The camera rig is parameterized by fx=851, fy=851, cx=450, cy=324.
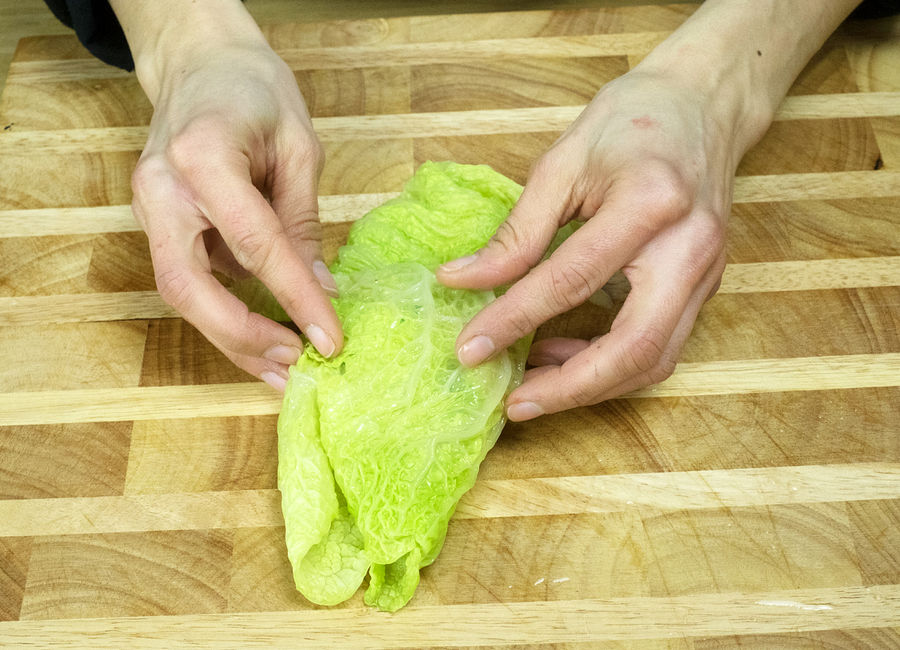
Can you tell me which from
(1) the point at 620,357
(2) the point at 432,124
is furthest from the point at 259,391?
(2) the point at 432,124

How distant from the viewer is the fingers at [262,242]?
2.07m

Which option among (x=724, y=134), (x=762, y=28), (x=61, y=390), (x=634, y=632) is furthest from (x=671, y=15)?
(x=61, y=390)

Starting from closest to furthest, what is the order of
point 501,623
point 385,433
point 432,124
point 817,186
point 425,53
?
1. point 501,623
2. point 385,433
3. point 817,186
4. point 432,124
5. point 425,53

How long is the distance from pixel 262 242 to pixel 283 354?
31 cm

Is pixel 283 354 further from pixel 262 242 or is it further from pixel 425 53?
pixel 425 53

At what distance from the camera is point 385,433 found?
2135mm

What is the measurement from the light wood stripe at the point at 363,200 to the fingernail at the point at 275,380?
0.66 metres

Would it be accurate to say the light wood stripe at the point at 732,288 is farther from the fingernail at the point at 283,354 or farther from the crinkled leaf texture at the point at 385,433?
the crinkled leaf texture at the point at 385,433

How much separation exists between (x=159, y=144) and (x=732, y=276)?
1.71m

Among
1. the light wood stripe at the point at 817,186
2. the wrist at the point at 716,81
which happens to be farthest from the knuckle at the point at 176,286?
the light wood stripe at the point at 817,186

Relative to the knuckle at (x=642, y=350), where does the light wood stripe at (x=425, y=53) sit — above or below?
above

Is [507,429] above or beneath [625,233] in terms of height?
beneath

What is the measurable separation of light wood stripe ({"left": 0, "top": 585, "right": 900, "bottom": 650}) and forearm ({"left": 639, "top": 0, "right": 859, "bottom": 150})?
4.27ft

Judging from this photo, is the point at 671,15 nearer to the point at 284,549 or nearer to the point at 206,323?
the point at 206,323
